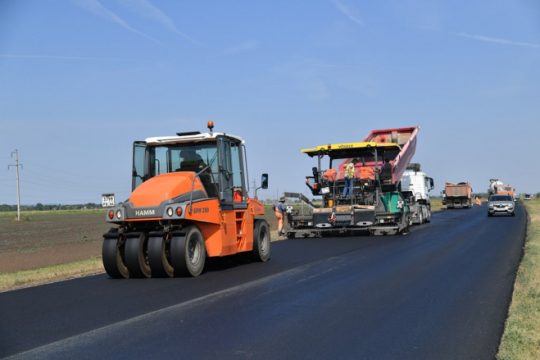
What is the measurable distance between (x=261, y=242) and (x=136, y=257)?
368 cm

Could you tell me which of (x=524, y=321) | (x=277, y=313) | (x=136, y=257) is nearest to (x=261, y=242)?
(x=136, y=257)

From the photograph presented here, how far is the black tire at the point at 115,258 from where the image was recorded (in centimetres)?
1190

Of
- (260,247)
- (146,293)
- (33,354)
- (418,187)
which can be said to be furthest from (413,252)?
(418,187)

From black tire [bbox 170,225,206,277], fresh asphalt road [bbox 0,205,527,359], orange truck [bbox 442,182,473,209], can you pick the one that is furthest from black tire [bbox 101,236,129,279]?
orange truck [bbox 442,182,473,209]

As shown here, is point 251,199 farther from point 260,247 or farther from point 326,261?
point 326,261

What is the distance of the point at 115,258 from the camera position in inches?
468

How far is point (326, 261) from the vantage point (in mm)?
13906

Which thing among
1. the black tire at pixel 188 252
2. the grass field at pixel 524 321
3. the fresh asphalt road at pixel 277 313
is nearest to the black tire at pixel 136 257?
the fresh asphalt road at pixel 277 313

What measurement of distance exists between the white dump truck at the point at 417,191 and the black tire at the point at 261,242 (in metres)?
13.7

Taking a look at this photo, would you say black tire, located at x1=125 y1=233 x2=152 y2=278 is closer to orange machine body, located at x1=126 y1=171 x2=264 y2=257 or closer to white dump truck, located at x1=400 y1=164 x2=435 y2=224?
orange machine body, located at x1=126 y1=171 x2=264 y2=257

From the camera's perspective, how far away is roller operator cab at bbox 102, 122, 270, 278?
1171cm

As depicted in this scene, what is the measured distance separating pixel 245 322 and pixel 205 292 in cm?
250

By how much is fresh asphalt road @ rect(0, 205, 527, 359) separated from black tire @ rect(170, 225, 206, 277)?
27 cm

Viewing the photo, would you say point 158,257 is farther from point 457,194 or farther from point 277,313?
point 457,194
